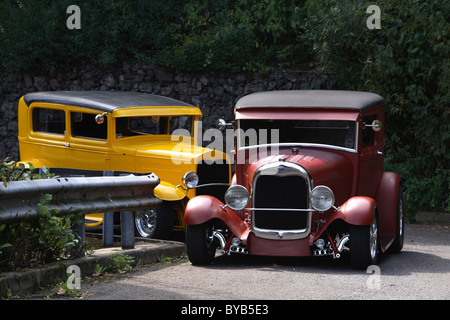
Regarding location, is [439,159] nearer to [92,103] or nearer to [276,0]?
[276,0]

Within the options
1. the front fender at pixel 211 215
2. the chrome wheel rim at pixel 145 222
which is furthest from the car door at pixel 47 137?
the front fender at pixel 211 215

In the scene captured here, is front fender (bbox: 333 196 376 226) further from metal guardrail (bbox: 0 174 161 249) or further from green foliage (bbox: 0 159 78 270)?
green foliage (bbox: 0 159 78 270)

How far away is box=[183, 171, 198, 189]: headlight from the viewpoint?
10266 millimetres

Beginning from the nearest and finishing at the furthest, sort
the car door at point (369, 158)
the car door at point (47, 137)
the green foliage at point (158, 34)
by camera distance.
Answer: the car door at point (369, 158)
the car door at point (47, 137)
the green foliage at point (158, 34)

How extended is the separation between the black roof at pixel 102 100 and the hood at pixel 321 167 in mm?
2953

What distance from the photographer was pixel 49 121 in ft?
38.9

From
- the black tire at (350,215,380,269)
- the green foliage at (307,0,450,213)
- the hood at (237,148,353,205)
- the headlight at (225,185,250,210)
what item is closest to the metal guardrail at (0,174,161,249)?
Result: the headlight at (225,185,250,210)

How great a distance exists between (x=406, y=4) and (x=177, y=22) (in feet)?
21.4

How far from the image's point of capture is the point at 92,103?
11188mm

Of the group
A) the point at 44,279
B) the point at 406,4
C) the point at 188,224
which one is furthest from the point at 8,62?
the point at 44,279

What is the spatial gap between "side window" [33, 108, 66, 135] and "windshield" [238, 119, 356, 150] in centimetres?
359

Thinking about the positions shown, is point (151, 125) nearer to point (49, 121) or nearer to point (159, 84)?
point (49, 121)

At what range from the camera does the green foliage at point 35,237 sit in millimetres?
6531

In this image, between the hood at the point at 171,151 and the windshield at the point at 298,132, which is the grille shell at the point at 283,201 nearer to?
the windshield at the point at 298,132
